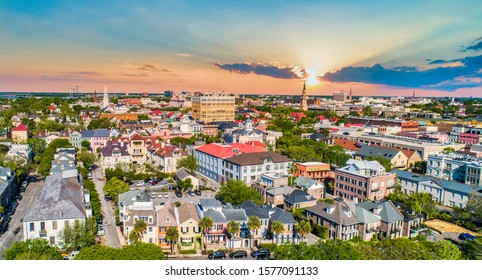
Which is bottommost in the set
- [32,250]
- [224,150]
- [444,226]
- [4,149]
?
[444,226]

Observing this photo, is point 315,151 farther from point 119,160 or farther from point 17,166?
point 17,166

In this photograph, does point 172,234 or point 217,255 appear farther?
point 172,234

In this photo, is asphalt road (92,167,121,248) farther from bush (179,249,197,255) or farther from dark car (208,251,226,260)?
dark car (208,251,226,260)

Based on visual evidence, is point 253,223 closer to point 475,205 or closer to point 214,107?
point 475,205

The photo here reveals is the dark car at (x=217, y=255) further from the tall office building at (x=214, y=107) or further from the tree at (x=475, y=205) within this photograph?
the tall office building at (x=214, y=107)

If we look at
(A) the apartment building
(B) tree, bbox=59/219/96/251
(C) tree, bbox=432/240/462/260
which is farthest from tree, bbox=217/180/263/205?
(C) tree, bbox=432/240/462/260

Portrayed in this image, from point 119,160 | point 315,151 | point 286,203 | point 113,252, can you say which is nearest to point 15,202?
point 119,160

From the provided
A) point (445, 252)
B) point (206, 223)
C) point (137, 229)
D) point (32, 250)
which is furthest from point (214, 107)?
point (445, 252)
